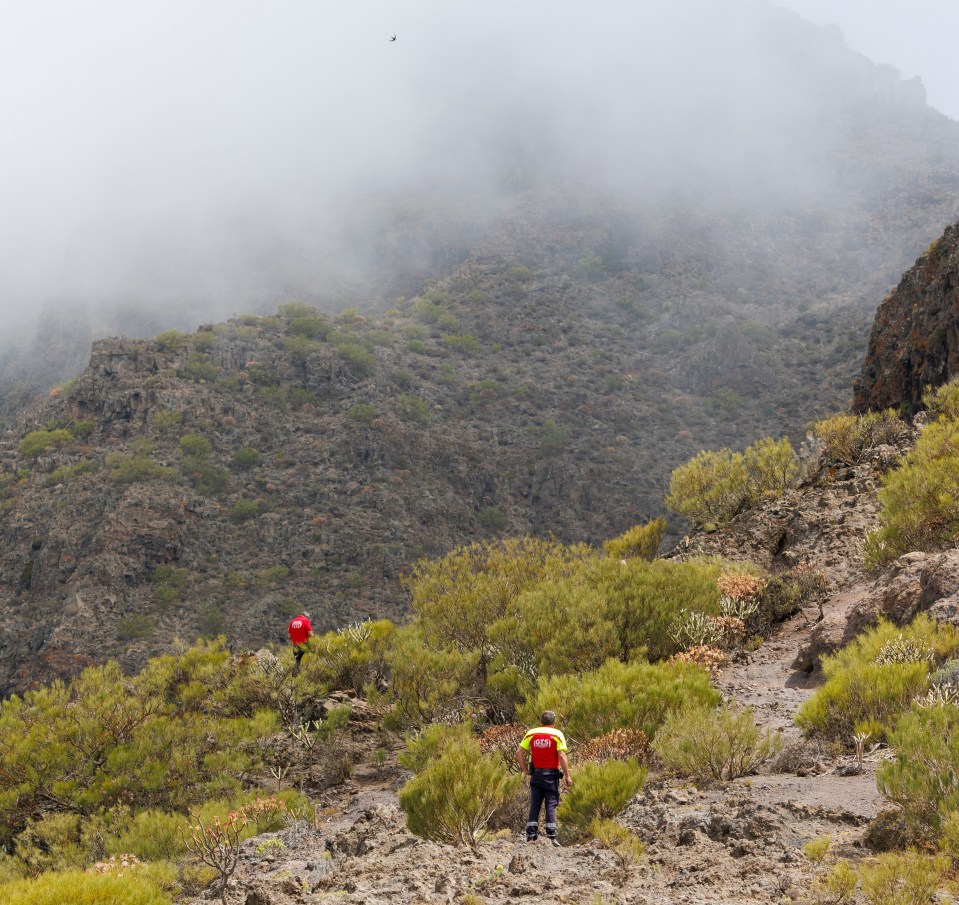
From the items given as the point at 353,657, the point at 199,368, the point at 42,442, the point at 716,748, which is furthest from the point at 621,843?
the point at 199,368

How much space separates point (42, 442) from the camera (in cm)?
4672

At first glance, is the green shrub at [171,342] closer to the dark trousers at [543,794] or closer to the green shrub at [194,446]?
the green shrub at [194,446]

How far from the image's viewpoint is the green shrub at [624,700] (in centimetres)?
927

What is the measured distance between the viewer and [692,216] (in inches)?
3482

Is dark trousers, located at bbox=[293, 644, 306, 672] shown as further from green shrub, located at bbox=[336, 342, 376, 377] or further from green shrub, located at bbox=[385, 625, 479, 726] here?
green shrub, located at bbox=[336, 342, 376, 377]

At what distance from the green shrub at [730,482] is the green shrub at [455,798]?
1595 centimetres

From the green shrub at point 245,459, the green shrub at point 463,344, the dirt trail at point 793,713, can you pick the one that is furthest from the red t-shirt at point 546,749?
the green shrub at point 463,344

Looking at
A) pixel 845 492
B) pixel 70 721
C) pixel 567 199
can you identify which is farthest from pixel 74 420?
pixel 567 199

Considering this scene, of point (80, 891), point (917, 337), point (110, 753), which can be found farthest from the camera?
point (917, 337)

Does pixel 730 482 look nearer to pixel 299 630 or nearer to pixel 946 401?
pixel 946 401

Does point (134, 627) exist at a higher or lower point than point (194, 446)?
lower

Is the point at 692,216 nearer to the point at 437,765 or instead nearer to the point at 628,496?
the point at 628,496

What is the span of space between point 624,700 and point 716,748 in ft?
5.21

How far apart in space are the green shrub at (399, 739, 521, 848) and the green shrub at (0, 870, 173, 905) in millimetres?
2278
